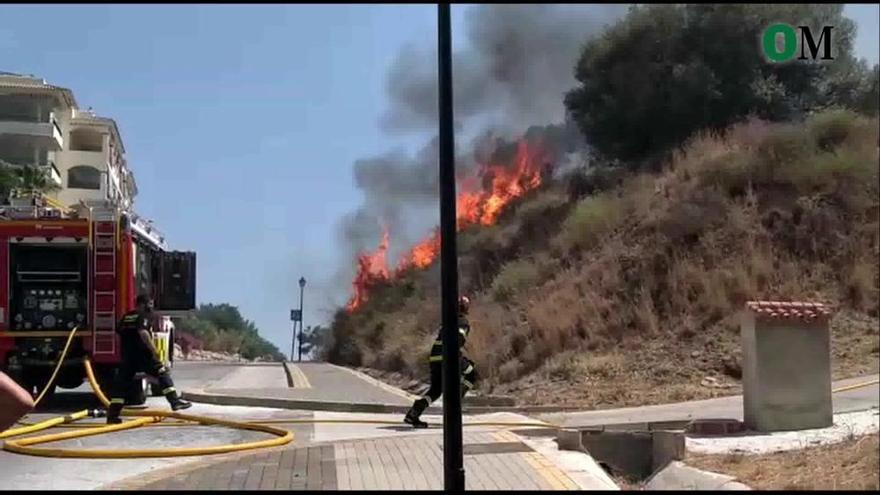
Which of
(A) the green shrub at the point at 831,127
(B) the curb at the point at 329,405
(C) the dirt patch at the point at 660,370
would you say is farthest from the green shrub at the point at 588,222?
(A) the green shrub at the point at 831,127

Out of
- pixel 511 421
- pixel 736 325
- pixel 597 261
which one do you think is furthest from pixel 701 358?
pixel 511 421

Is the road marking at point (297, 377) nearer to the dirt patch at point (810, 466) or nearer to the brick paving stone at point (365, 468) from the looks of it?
the brick paving stone at point (365, 468)

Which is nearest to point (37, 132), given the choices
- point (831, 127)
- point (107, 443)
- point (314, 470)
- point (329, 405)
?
point (107, 443)

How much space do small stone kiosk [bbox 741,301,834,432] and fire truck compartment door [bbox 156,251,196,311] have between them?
258 inches

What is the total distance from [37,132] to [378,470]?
4.60m

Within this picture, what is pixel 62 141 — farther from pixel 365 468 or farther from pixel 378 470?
pixel 378 470

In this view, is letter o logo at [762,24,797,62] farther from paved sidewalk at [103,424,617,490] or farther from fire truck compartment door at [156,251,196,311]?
fire truck compartment door at [156,251,196,311]

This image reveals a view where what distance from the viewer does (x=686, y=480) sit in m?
8.05

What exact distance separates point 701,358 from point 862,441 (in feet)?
22.9

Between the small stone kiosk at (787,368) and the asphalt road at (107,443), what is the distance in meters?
4.56

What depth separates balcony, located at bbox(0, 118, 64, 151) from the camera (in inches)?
378

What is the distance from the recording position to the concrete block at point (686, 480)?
752 centimetres

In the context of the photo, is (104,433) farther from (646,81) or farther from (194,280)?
(646,81)

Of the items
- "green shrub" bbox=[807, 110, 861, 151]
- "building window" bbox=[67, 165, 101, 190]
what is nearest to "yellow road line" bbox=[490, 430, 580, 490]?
"building window" bbox=[67, 165, 101, 190]
